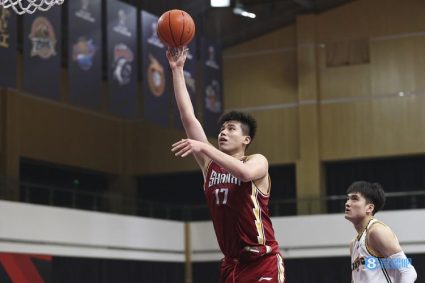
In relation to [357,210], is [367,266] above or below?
below

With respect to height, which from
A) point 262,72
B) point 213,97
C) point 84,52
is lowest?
point 213,97

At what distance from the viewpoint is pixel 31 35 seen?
1307 cm

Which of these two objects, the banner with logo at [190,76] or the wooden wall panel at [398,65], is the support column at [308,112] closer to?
the wooden wall panel at [398,65]

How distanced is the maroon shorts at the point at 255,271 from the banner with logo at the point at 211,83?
42.1ft

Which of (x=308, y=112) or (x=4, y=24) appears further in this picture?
(x=308, y=112)

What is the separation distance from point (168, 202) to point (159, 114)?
9.84 m

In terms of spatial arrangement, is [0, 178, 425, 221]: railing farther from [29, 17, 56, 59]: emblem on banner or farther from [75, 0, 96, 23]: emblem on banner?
[29, 17, 56, 59]: emblem on banner

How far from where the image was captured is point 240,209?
4.71 meters

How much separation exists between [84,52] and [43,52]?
1026 mm

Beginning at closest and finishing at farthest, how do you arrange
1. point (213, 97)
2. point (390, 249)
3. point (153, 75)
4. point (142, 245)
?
point (390, 249) → point (153, 75) → point (213, 97) → point (142, 245)

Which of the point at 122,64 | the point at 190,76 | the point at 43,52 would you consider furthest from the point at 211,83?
the point at 43,52

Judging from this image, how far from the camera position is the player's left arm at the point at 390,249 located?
5.76 metres

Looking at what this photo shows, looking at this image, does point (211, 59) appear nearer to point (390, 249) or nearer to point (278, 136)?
point (278, 136)

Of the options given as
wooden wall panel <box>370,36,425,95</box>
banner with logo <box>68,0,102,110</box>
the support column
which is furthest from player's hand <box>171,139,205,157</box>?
the support column
